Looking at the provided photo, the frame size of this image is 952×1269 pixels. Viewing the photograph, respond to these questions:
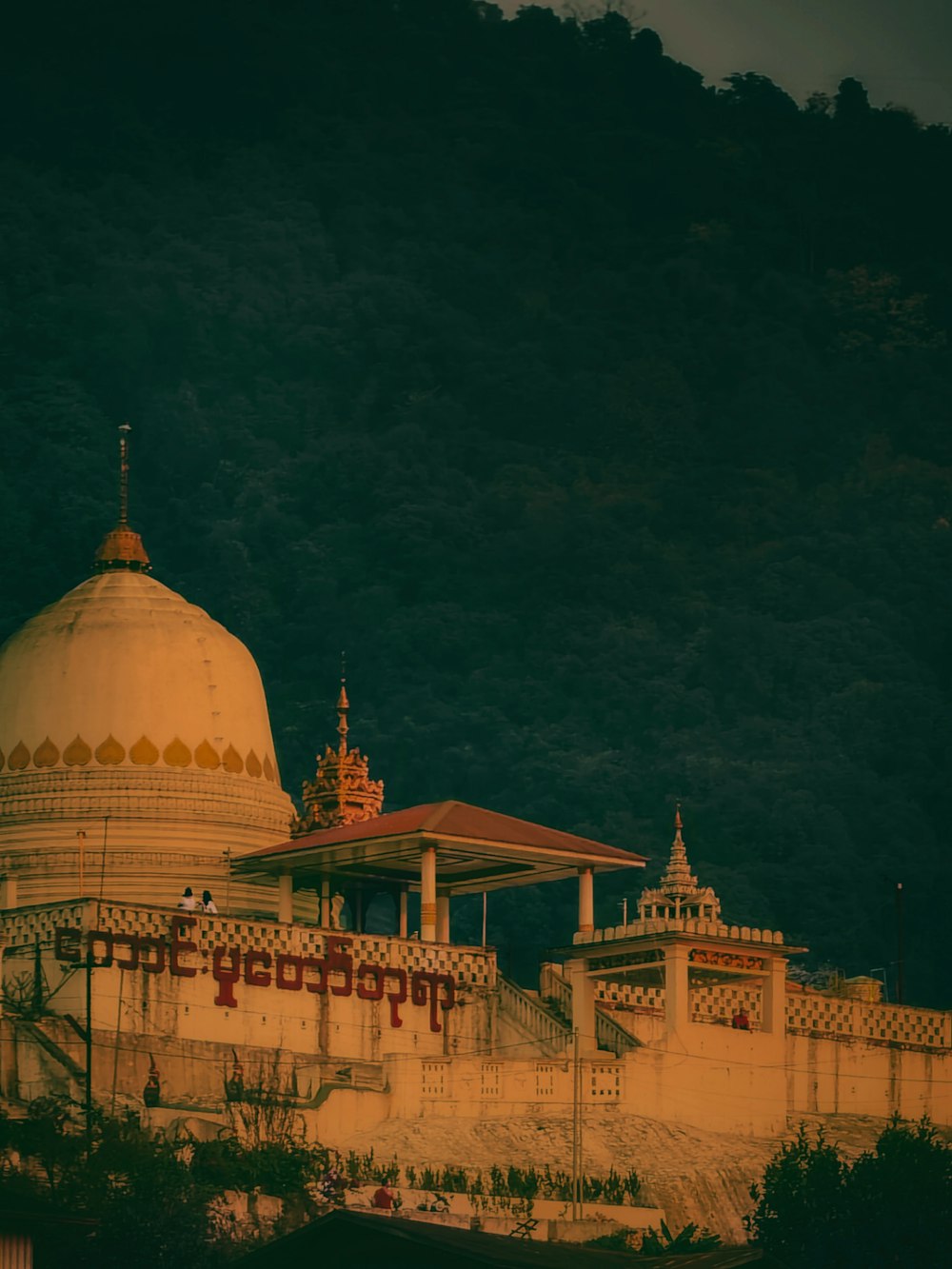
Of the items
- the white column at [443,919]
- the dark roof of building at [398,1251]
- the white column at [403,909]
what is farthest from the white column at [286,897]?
the dark roof of building at [398,1251]

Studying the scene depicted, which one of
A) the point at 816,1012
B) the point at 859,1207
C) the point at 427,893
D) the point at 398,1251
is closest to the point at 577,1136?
the point at 427,893

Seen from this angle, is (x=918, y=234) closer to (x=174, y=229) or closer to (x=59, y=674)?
(x=174, y=229)

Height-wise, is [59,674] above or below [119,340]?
below

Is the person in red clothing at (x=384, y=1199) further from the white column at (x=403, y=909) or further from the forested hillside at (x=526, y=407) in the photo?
the forested hillside at (x=526, y=407)

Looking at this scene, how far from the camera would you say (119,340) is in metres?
135

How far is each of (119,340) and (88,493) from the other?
25.5ft

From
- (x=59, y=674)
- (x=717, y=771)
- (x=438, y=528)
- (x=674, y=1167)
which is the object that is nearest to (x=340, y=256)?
(x=438, y=528)

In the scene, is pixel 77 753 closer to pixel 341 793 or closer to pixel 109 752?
pixel 109 752

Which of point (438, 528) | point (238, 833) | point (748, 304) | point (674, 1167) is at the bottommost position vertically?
point (674, 1167)

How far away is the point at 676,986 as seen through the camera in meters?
73.4

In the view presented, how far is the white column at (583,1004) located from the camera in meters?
73.1

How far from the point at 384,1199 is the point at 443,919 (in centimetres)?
1737

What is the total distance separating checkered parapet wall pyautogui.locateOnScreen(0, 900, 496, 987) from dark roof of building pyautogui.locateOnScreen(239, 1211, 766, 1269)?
1691 centimetres

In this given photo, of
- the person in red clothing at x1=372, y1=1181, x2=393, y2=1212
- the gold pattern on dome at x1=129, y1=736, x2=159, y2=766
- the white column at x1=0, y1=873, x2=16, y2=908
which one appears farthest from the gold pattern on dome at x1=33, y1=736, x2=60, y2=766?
the person in red clothing at x1=372, y1=1181, x2=393, y2=1212
